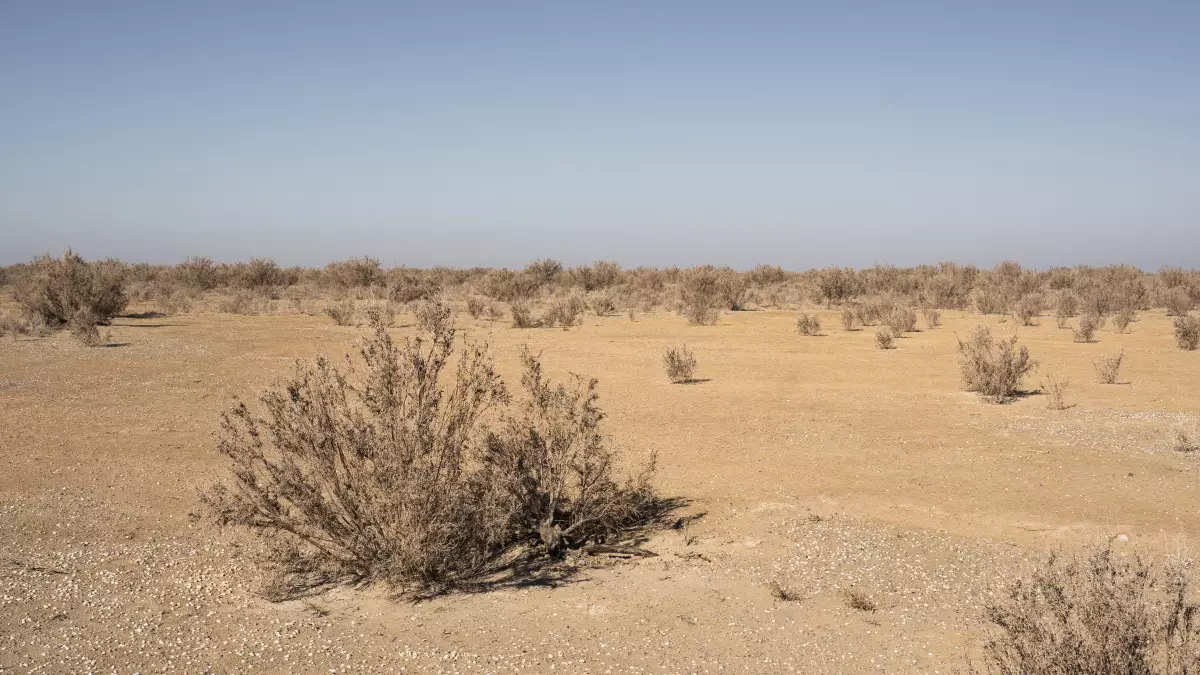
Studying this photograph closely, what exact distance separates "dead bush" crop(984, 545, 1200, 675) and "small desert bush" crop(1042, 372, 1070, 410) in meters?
9.34

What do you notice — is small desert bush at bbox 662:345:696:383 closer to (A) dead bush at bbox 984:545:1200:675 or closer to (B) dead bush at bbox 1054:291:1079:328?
(A) dead bush at bbox 984:545:1200:675

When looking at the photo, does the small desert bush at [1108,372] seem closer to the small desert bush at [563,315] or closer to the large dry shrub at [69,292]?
the small desert bush at [563,315]

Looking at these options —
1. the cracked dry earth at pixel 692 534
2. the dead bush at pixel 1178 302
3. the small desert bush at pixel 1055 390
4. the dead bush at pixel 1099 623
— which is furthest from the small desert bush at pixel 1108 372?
the dead bush at pixel 1178 302

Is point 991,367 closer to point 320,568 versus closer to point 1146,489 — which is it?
point 1146,489

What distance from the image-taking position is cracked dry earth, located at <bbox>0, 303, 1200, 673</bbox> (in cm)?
545

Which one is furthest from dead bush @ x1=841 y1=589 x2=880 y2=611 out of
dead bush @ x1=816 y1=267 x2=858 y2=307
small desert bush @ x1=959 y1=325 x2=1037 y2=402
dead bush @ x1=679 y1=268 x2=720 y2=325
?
dead bush @ x1=816 y1=267 x2=858 y2=307

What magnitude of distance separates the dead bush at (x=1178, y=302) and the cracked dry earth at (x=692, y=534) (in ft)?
55.8

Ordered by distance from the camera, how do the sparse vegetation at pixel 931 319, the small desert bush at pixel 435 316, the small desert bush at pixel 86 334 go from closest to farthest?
the small desert bush at pixel 435 316, the small desert bush at pixel 86 334, the sparse vegetation at pixel 931 319

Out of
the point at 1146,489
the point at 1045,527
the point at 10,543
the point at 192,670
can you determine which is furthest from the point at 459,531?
the point at 1146,489

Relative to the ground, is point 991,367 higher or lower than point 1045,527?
higher

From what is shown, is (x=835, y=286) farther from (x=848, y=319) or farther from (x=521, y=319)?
(x=521, y=319)

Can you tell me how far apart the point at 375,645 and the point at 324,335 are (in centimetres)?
1824

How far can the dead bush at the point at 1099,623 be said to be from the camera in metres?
3.85

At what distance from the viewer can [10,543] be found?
711 centimetres
